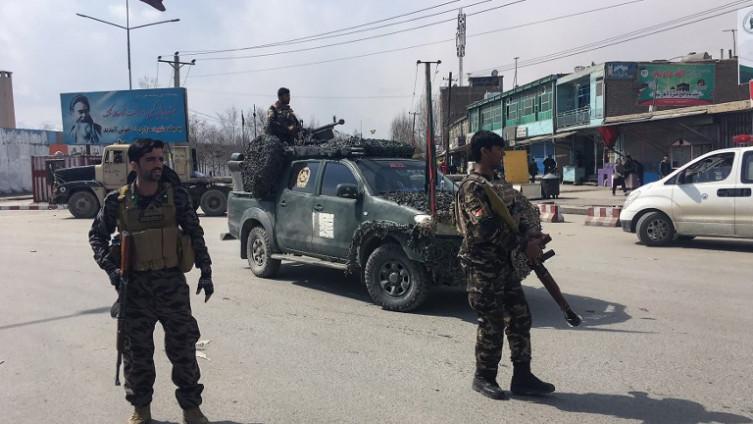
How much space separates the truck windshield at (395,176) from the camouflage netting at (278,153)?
321 mm

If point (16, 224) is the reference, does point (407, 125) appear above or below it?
above

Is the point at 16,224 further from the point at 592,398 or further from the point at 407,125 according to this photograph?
the point at 407,125

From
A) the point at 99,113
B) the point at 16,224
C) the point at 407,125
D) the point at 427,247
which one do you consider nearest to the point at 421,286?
the point at 427,247

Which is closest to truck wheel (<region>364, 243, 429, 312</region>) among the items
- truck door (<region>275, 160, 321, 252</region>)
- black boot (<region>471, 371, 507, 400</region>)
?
truck door (<region>275, 160, 321, 252</region>)

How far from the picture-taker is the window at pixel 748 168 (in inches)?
383

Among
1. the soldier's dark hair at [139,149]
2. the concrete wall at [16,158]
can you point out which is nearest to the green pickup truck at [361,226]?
the soldier's dark hair at [139,149]

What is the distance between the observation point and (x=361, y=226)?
6.40m

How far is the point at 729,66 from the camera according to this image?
112 feet

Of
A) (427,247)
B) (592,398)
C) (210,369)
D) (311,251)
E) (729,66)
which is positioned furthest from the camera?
(729,66)

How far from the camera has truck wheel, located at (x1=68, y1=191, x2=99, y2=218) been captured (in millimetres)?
19750

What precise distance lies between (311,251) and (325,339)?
211 centimetres

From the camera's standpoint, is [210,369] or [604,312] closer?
[210,369]

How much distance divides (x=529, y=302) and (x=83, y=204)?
57.4 ft

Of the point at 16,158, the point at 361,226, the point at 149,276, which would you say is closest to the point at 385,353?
the point at 361,226
